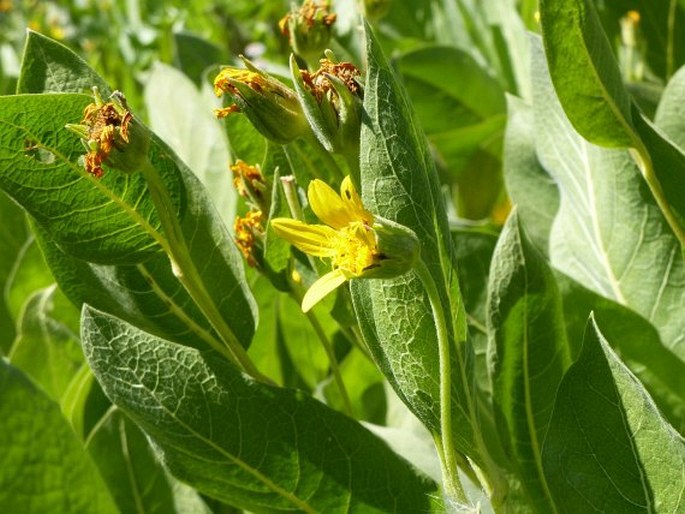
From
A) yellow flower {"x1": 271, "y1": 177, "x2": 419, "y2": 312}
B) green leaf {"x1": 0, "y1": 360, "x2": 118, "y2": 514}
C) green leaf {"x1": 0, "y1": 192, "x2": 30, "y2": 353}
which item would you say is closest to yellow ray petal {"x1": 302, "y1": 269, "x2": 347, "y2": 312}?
yellow flower {"x1": 271, "y1": 177, "x2": 419, "y2": 312}

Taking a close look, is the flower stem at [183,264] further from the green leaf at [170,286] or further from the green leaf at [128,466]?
the green leaf at [128,466]

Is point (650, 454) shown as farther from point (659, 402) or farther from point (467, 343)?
point (659, 402)

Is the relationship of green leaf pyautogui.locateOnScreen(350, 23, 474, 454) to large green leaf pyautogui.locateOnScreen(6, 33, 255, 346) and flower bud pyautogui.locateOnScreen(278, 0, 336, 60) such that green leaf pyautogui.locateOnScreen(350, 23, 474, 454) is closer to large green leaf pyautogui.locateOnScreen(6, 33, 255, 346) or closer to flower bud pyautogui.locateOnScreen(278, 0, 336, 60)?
large green leaf pyautogui.locateOnScreen(6, 33, 255, 346)

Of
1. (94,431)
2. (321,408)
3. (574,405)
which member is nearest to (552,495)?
(574,405)

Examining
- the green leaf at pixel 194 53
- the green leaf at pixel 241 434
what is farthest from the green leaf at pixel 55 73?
the green leaf at pixel 194 53

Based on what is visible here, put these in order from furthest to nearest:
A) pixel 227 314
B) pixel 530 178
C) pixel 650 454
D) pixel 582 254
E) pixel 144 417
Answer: pixel 530 178 → pixel 582 254 → pixel 227 314 → pixel 144 417 → pixel 650 454

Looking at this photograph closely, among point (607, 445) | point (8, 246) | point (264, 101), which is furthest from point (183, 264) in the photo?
point (8, 246)

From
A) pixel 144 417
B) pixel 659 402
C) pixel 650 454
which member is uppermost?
pixel 144 417
